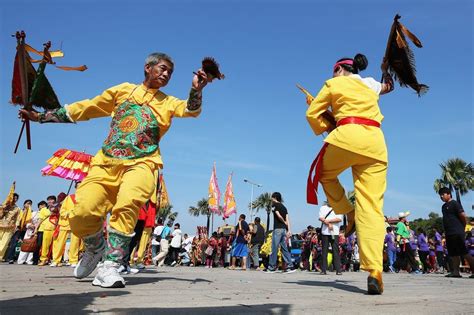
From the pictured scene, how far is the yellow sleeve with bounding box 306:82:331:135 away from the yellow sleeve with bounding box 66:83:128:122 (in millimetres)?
2199

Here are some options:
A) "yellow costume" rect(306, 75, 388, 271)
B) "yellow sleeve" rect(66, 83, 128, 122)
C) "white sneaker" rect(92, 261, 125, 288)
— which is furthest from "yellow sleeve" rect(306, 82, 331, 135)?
"white sneaker" rect(92, 261, 125, 288)

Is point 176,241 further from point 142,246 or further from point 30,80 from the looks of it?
point 30,80

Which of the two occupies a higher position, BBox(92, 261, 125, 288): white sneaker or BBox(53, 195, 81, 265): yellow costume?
BBox(53, 195, 81, 265): yellow costume

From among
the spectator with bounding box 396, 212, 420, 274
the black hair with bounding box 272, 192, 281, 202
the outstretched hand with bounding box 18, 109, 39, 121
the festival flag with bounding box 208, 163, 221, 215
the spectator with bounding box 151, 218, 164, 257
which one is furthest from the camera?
the festival flag with bounding box 208, 163, 221, 215

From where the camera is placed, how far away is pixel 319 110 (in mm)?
4574

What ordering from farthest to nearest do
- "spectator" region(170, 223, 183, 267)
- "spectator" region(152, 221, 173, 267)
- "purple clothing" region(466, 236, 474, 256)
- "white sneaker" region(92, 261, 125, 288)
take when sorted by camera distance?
1. "spectator" region(170, 223, 183, 267)
2. "spectator" region(152, 221, 173, 267)
3. "purple clothing" region(466, 236, 474, 256)
4. "white sneaker" region(92, 261, 125, 288)

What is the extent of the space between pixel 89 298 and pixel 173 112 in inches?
89.5

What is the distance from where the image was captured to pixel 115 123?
14.4 ft

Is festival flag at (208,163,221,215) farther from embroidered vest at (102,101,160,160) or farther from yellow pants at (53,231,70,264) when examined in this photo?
embroidered vest at (102,101,160,160)

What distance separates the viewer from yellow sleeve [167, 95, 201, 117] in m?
4.47

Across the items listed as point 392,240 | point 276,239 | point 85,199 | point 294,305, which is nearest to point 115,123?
point 85,199

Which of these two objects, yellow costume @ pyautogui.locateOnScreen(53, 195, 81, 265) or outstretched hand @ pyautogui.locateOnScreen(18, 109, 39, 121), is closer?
outstretched hand @ pyautogui.locateOnScreen(18, 109, 39, 121)

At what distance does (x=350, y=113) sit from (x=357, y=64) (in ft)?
3.28

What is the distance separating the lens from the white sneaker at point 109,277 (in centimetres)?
365
